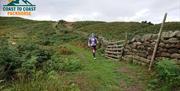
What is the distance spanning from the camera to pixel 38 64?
1348 centimetres

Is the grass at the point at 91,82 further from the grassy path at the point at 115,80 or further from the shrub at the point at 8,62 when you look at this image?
the shrub at the point at 8,62

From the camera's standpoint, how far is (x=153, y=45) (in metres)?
13.8

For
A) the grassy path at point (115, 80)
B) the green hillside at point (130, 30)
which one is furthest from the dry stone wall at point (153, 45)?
the green hillside at point (130, 30)

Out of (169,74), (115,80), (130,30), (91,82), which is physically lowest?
(130,30)

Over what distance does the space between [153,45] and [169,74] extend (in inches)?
160

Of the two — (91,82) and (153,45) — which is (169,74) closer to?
(91,82)

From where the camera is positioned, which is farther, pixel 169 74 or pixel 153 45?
pixel 153 45

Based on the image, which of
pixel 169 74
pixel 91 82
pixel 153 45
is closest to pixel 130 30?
pixel 153 45

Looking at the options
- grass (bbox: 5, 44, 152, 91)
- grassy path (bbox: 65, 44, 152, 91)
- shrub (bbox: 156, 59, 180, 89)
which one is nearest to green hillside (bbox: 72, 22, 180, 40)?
grassy path (bbox: 65, 44, 152, 91)

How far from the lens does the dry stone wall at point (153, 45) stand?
1193 cm

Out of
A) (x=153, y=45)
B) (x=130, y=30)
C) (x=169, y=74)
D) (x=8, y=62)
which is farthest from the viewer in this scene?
(x=130, y=30)

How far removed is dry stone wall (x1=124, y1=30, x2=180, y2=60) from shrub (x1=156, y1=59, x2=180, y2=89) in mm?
1197

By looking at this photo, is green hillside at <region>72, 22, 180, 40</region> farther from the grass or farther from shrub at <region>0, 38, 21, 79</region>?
shrub at <region>0, 38, 21, 79</region>

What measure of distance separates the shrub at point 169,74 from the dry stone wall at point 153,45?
3.93 feet
